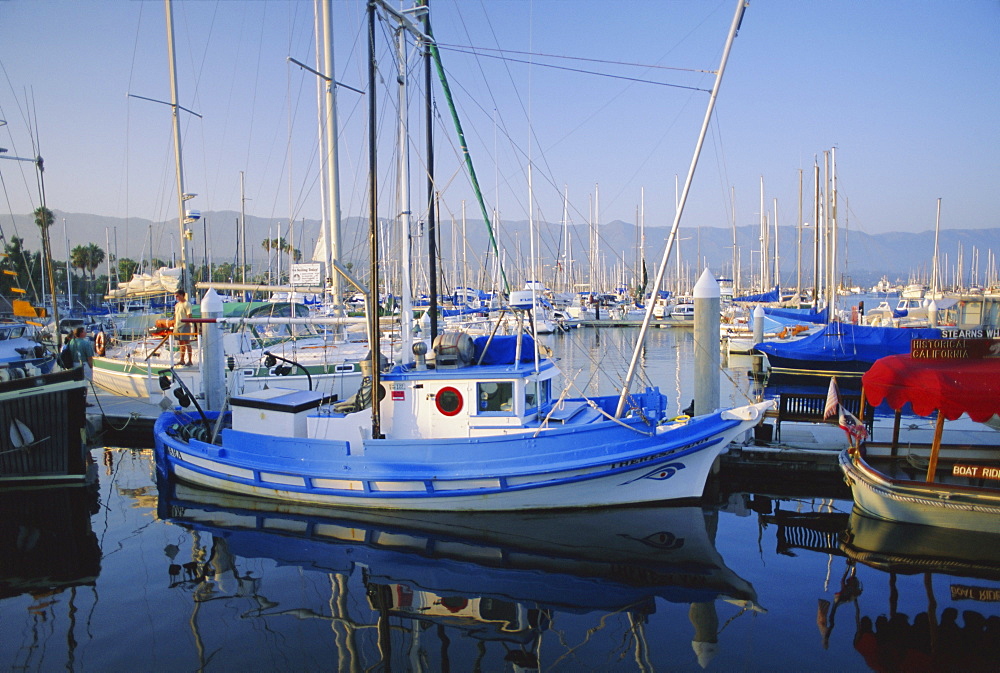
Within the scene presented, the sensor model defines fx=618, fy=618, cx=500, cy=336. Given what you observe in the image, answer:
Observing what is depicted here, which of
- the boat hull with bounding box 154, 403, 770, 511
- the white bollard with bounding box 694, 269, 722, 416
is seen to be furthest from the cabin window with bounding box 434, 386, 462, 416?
the white bollard with bounding box 694, 269, 722, 416

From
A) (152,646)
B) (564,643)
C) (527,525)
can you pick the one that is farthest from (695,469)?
(152,646)

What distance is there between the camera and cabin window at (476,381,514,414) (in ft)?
34.2

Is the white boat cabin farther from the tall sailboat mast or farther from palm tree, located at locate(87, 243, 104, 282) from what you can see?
palm tree, located at locate(87, 243, 104, 282)

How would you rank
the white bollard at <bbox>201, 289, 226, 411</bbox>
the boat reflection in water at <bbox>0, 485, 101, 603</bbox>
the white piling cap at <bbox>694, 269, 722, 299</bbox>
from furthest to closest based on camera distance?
the white bollard at <bbox>201, 289, 226, 411</bbox> < the white piling cap at <bbox>694, 269, 722, 299</bbox> < the boat reflection in water at <bbox>0, 485, 101, 603</bbox>

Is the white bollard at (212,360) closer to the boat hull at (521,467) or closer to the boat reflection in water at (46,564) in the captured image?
the boat reflection in water at (46,564)

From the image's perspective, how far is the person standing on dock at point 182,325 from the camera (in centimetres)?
1805

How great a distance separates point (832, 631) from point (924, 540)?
3414 millimetres

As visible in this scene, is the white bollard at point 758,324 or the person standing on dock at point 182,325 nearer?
the person standing on dock at point 182,325

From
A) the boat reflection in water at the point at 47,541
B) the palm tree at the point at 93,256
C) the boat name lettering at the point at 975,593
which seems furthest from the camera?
the palm tree at the point at 93,256

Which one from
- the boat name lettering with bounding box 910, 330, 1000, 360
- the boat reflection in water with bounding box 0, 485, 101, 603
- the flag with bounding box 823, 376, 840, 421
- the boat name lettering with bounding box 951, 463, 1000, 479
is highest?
the boat name lettering with bounding box 910, 330, 1000, 360

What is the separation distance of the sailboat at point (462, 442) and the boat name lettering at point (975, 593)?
3.20 meters

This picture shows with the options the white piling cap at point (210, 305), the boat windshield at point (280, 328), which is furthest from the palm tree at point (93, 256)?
the white piling cap at point (210, 305)

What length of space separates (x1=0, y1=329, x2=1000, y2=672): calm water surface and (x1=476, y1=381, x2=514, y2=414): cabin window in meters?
1.78

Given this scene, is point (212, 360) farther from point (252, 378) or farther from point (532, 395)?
point (532, 395)
